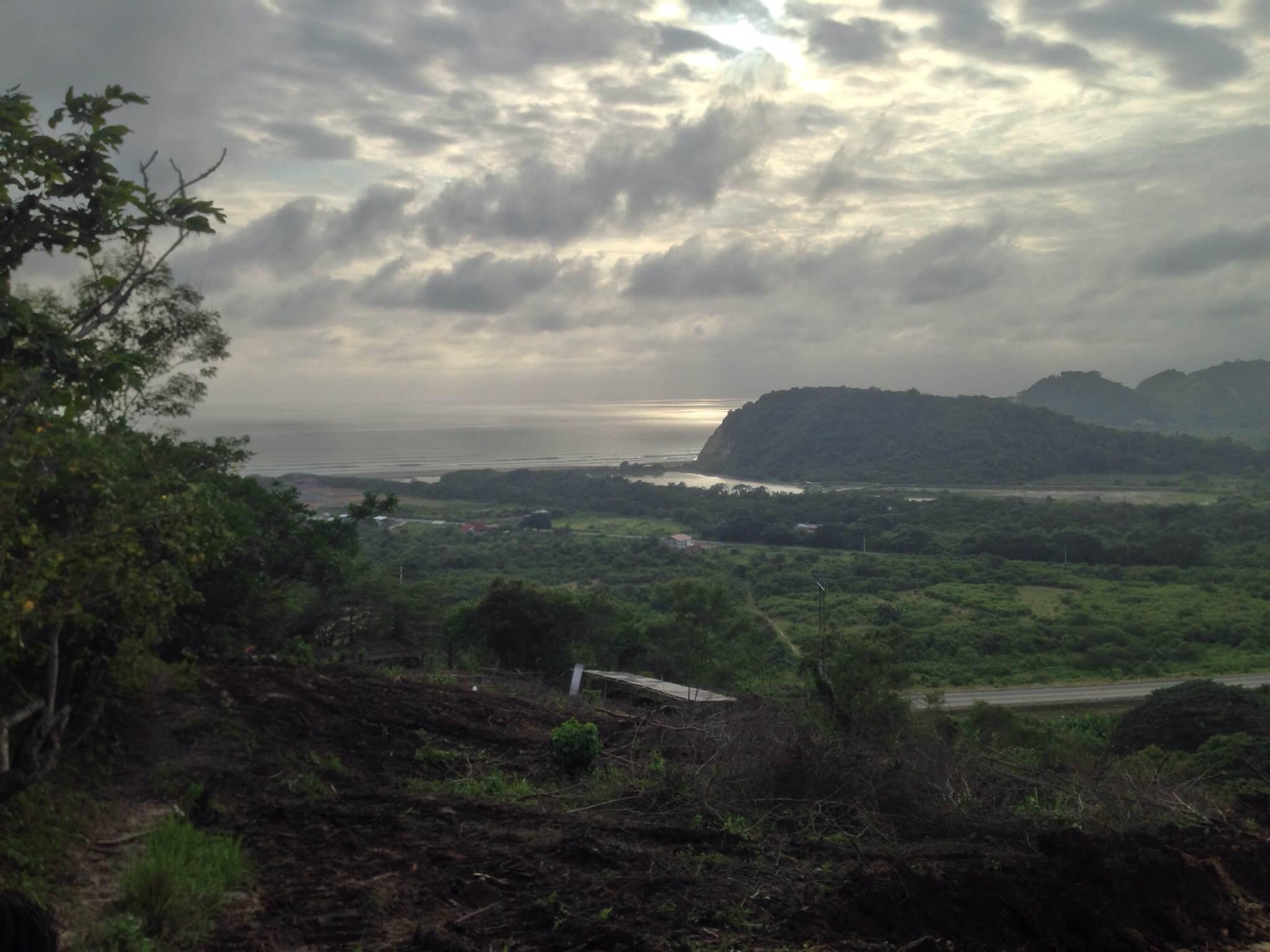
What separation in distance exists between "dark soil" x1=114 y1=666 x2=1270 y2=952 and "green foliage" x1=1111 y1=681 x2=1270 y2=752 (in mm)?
11996

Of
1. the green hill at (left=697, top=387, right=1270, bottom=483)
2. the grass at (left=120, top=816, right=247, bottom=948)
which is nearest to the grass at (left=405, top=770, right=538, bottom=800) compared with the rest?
the grass at (left=120, top=816, right=247, bottom=948)

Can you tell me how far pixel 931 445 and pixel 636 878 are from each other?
10725cm

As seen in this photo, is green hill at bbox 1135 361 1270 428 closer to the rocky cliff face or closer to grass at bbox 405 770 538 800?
the rocky cliff face

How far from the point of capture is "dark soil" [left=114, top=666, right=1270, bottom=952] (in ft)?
15.1

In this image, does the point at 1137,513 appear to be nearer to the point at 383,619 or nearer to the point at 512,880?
the point at 383,619

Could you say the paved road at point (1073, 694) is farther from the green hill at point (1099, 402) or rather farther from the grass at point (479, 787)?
the green hill at point (1099, 402)

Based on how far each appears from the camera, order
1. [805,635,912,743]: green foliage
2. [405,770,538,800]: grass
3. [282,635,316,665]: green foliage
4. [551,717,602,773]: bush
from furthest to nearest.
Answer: [282,635,316,665]: green foliage
[805,635,912,743]: green foliage
[551,717,602,773]: bush
[405,770,538,800]: grass

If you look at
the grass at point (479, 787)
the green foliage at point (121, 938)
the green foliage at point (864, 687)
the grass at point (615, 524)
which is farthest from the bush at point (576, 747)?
the grass at point (615, 524)

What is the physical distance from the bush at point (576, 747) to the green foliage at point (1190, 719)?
11535 mm

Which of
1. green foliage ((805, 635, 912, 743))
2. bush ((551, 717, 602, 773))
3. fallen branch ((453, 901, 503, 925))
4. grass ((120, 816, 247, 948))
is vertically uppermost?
grass ((120, 816, 247, 948))

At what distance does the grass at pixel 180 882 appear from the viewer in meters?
4.57

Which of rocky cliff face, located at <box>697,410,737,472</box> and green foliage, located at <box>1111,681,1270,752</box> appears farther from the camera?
rocky cliff face, located at <box>697,410,737,472</box>

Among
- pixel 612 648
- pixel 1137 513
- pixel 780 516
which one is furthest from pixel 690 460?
pixel 612 648

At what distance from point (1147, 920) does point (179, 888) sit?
4938mm
